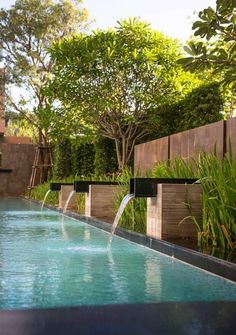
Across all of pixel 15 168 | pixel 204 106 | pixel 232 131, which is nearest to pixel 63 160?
pixel 15 168

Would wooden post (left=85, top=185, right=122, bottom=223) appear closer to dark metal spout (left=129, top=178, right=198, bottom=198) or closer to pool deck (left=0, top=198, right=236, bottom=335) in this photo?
dark metal spout (left=129, top=178, right=198, bottom=198)

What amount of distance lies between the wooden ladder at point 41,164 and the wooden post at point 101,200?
36.7 feet

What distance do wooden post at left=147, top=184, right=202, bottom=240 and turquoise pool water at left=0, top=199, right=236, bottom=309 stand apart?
1.16 ft

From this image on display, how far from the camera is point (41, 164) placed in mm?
20406

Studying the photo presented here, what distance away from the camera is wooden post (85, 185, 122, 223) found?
28.7 feet

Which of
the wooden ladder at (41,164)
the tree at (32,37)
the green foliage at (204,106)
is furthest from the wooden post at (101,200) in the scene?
the wooden ladder at (41,164)

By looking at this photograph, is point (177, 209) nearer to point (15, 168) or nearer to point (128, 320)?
point (128, 320)

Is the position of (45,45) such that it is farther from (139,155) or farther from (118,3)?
(139,155)

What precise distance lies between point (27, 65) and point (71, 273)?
1637 cm

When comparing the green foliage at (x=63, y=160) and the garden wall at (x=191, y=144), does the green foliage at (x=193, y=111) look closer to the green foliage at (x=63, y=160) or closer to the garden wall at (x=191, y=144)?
the garden wall at (x=191, y=144)

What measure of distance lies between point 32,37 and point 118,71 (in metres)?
8.29

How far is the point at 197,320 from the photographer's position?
2.41 metres

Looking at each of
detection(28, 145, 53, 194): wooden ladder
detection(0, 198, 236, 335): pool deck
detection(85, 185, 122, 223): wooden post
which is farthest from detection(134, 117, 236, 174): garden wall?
detection(28, 145, 53, 194): wooden ladder

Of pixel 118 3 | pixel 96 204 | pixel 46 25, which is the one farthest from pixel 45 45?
pixel 96 204
